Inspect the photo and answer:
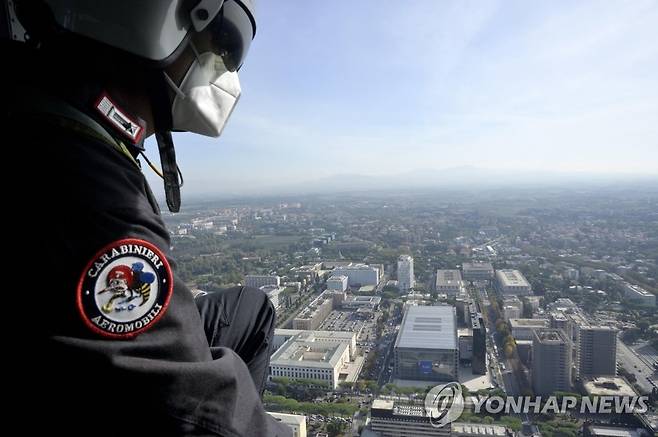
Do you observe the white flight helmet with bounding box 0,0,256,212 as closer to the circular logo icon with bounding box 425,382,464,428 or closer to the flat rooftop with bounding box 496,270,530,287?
the circular logo icon with bounding box 425,382,464,428

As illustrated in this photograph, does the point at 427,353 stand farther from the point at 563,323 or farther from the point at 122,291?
the point at 122,291

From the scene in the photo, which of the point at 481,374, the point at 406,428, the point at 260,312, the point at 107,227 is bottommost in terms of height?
the point at 481,374

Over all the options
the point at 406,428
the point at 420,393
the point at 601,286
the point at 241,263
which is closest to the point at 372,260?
the point at 241,263

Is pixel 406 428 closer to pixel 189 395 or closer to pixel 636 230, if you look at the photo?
pixel 189 395

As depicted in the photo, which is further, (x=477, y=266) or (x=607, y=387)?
(x=477, y=266)

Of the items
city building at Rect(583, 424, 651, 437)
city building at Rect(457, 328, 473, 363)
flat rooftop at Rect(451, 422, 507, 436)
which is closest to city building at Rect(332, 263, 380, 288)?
city building at Rect(457, 328, 473, 363)

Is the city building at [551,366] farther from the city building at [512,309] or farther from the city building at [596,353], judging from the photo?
the city building at [512,309]

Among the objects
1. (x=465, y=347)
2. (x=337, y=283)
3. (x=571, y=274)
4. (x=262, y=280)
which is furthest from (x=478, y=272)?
(x=262, y=280)
